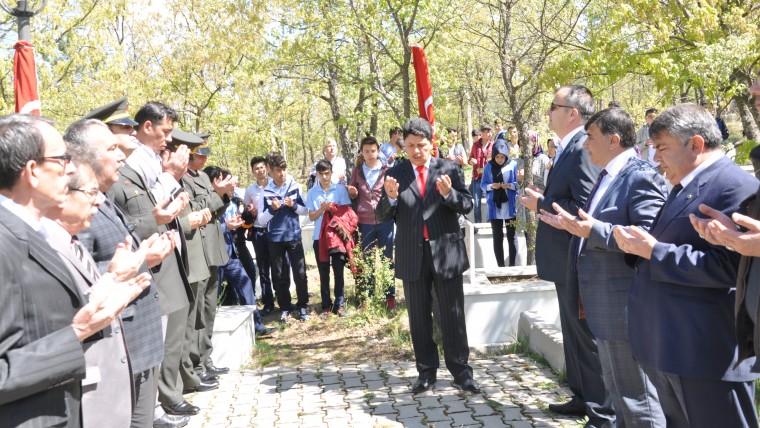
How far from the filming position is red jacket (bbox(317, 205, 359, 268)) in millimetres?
8578

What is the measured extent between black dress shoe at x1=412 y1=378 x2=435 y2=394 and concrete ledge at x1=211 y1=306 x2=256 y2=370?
213cm

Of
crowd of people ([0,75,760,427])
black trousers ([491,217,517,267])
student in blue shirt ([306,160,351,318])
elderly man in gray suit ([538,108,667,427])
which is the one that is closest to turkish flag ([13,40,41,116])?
crowd of people ([0,75,760,427])

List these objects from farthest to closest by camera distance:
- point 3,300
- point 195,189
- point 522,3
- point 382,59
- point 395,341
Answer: point 382,59, point 522,3, point 395,341, point 195,189, point 3,300

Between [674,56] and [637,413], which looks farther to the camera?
[674,56]

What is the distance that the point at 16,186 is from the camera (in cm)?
232

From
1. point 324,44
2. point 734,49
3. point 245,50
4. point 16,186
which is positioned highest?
point 245,50

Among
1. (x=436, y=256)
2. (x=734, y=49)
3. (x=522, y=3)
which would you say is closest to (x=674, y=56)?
(x=734, y=49)

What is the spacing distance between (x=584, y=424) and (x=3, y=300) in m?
3.91

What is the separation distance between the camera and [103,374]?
281 centimetres

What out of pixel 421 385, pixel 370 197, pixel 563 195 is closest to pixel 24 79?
pixel 370 197

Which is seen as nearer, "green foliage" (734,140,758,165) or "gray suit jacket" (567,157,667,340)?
"gray suit jacket" (567,157,667,340)

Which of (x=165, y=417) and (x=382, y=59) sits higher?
(x=382, y=59)

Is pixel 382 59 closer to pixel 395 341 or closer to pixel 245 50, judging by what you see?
pixel 245 50

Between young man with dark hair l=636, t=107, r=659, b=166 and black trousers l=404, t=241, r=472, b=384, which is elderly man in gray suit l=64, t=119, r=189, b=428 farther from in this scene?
young man with dark hair l=636, t=107, r=659, b=166
